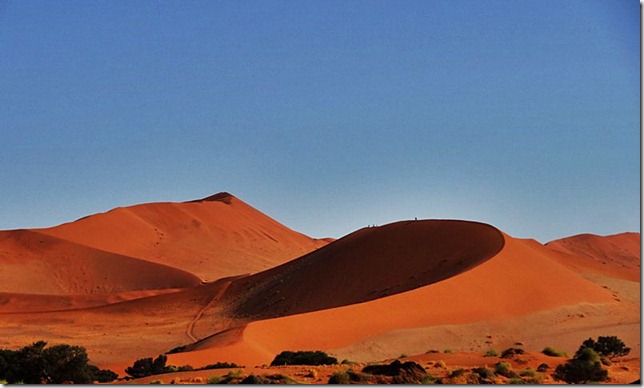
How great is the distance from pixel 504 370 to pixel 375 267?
3163cm

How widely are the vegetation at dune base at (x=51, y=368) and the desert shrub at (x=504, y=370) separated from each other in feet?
36.0

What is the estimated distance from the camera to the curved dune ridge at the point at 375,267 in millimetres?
49844

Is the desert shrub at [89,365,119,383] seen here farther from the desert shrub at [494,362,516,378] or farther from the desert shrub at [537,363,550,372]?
the desert shrub at [537,363,550,372]

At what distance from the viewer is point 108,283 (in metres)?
86.2

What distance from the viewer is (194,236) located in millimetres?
114562

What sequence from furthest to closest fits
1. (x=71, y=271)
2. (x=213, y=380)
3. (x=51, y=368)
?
(x=71, y=271) < (x=51, y=368) < (x=213, y=380)

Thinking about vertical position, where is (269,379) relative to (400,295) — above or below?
below

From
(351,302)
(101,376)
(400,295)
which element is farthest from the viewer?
(351,302)

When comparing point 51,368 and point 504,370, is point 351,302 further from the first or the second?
point 504,370

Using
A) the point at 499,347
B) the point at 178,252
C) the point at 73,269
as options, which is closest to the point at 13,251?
the point at 73,269

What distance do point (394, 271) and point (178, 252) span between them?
58.5 meters

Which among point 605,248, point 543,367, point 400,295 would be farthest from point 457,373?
point 605,248

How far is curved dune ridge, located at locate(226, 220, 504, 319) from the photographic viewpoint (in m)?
49.8

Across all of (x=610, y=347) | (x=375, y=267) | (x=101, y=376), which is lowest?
(x=101, y=376)
